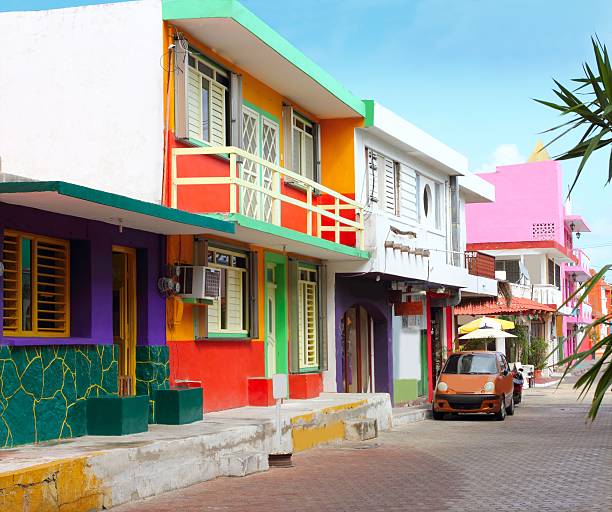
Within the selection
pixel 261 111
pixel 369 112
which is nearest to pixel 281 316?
pixel 261 111

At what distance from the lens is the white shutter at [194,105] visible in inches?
657

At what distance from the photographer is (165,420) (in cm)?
1505

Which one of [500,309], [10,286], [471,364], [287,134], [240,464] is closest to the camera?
[10,286]

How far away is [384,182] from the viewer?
82.3 feet

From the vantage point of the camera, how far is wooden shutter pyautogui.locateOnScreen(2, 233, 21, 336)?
40.8ft

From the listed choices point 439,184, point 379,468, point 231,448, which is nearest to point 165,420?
point 231,448

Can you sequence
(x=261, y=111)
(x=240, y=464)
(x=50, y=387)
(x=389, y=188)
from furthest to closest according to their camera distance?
(x=389, y=188) < (x=261, y=111) < (x=240, y=464) < (x=50, y=387)

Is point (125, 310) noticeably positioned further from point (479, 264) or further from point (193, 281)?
point (479, 264)

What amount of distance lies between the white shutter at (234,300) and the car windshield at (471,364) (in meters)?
7.60

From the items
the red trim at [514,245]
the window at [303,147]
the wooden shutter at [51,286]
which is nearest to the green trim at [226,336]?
the wooden shutter at [51,286]

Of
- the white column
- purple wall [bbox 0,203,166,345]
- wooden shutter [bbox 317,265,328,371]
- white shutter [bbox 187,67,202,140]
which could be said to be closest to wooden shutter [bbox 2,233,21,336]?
purple wall [bbox 0,203,166,345]

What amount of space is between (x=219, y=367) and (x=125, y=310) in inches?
107

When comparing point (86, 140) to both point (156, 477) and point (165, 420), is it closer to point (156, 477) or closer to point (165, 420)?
point (165, 420)

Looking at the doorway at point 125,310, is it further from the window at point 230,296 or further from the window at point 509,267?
the window at point 509,267
